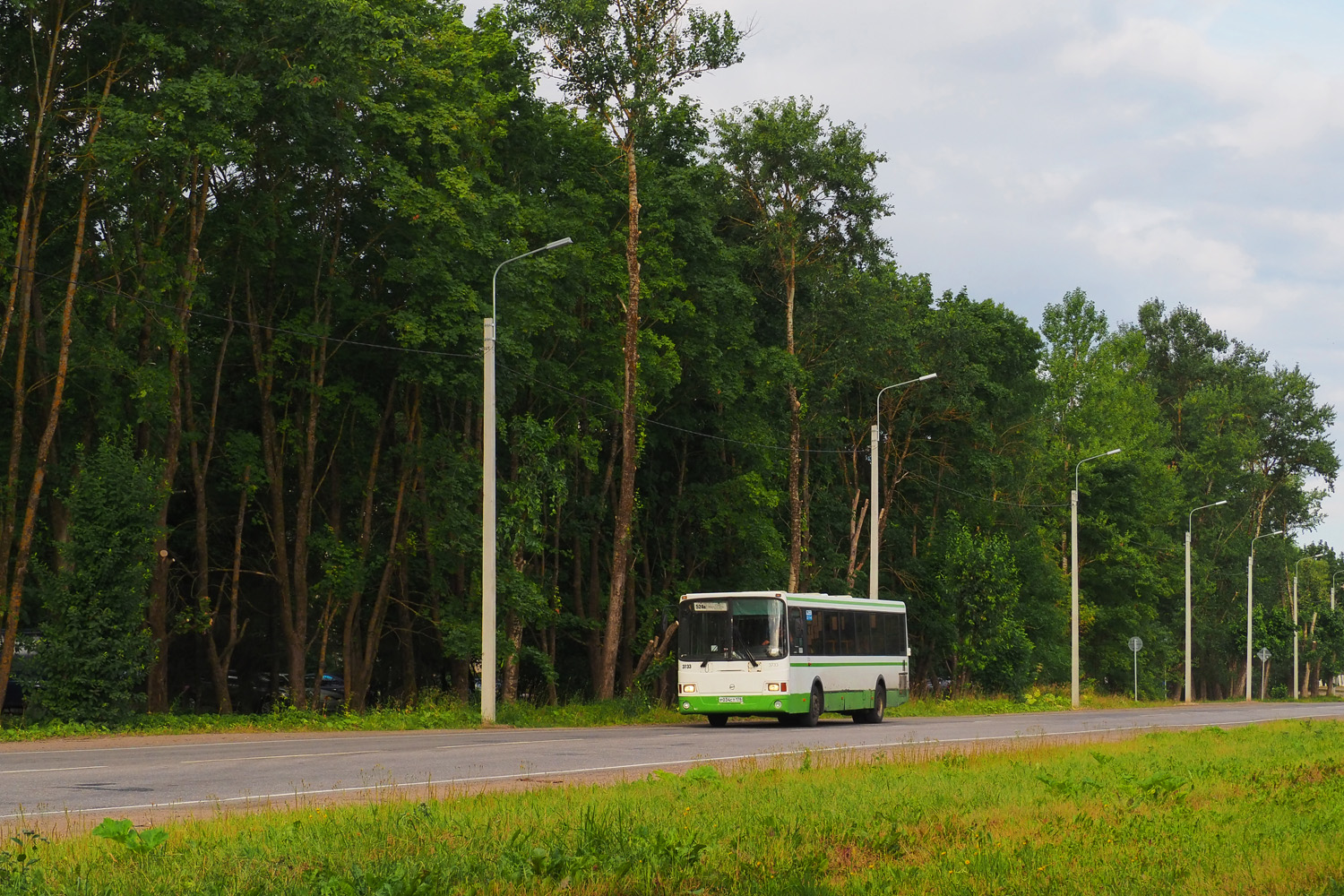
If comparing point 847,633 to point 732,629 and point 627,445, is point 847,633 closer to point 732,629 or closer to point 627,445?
point 732,629

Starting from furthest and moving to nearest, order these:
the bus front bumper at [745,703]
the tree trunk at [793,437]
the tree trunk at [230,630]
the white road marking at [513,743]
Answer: the tree trunk at [793,437], the tree trunk at [230,630], the bus front bumper at [745,703], the white road marking at [513,743]

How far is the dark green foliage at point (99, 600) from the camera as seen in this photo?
25.2m

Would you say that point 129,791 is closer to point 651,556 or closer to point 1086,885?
point 1086,885

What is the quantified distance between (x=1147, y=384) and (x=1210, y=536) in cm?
1494

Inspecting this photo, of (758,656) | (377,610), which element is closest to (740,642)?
(758,656)

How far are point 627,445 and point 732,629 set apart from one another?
32.7 feet

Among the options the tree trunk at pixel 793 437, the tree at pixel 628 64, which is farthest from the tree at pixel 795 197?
the tree at pixel 628 64

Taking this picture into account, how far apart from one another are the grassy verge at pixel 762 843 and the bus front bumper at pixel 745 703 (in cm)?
1457

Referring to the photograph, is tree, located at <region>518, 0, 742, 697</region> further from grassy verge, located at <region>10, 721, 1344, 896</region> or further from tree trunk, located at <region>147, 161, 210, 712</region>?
grassy verge, located at <region>10, 721, 1344, 896</region>

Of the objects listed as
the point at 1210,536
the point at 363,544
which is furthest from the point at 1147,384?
the point at 363,544

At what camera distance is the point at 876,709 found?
35.1 metres

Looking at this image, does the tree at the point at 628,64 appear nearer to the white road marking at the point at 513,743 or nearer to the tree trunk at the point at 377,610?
the tree trunk at the point at 377,610

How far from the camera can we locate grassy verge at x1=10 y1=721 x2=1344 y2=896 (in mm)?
8297

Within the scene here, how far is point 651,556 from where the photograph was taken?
51281 millimetres
